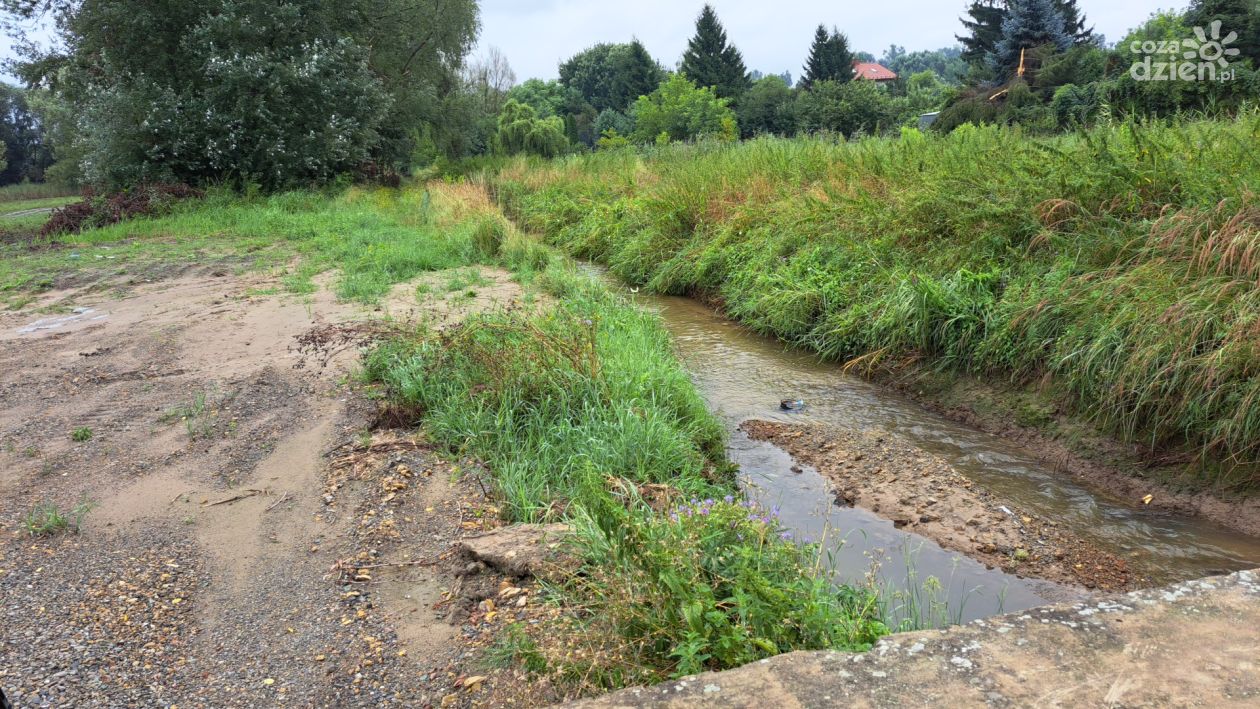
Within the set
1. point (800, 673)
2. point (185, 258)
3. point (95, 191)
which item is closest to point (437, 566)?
point (800, 673)

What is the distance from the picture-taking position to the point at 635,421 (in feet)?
14.9

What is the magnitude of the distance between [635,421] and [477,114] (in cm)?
3067

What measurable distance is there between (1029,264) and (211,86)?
19587mm

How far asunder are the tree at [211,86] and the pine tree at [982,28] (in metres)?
36.0

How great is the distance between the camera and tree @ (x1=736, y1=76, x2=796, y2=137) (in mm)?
48875

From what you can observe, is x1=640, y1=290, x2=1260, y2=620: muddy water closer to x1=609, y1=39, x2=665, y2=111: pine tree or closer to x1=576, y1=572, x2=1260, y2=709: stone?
x1=576, y1=572, x2=1260, y2=709: stone

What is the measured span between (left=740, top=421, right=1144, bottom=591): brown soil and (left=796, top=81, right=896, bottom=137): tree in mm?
39871

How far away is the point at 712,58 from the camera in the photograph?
56812mm

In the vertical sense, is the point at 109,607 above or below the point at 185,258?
below

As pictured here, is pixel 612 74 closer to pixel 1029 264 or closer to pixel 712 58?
pixel 712 58

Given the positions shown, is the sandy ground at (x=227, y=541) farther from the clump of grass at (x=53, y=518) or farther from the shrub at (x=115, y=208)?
the shrub at (x=115, y=208)

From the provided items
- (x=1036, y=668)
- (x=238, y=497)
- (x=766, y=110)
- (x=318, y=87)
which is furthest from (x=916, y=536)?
(x=766, y=110)

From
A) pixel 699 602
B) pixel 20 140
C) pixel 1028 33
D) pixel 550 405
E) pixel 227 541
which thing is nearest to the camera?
pixel 699 602

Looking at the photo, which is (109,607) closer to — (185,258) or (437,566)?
(437,566)
